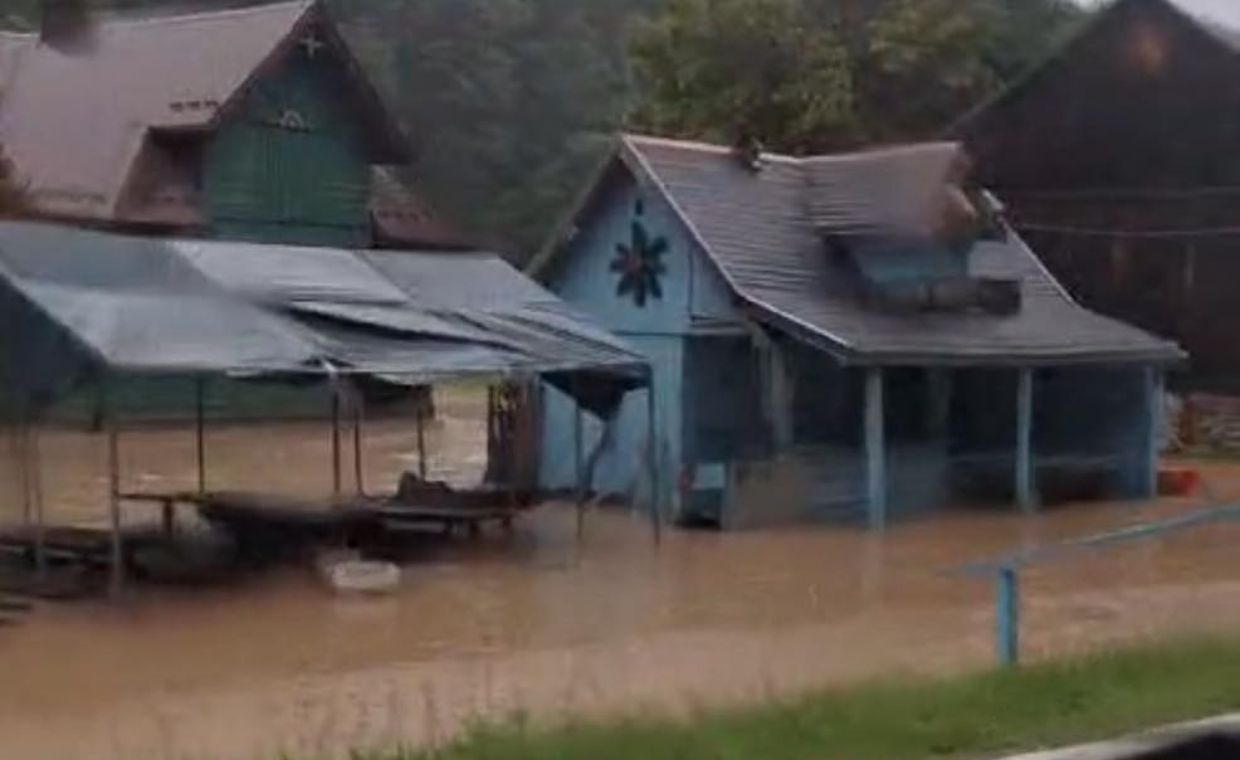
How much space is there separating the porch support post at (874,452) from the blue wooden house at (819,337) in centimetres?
2

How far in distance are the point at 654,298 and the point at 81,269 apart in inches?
275

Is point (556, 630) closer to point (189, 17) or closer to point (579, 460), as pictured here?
point (579, 460)

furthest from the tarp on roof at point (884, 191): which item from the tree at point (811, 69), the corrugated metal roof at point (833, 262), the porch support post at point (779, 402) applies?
the tree at point (811, 69)

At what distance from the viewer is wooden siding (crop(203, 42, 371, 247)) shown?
34.9 m

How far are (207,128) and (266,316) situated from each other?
56.5 feet

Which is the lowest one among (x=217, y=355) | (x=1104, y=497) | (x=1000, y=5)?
(x=1104, y=497)

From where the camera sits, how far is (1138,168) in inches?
1305

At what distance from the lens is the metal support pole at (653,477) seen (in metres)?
19.7

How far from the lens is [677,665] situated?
42.2 feet

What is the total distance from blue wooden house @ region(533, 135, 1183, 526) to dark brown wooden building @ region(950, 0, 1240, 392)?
8077 mm

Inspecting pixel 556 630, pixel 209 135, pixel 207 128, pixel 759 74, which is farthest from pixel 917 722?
pixel 759 74

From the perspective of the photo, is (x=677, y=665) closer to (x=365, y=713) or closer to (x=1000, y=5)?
(x=365, y=713)

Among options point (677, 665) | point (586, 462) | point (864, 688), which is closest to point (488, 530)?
point (586, 462)

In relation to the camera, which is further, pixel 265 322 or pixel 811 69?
pixel 811 69
